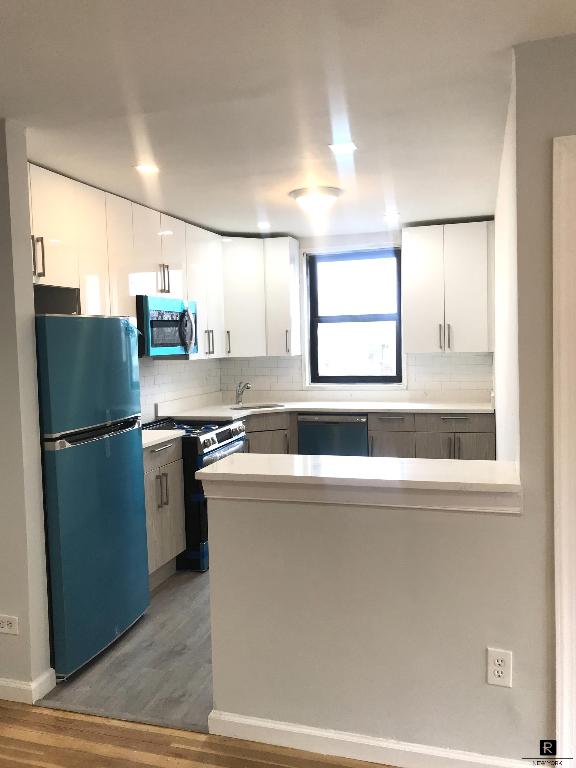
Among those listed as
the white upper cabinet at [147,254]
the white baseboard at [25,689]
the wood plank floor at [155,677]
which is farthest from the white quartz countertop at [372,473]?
the white upper cabinet at [147,254]

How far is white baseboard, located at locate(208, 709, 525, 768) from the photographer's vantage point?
85.4 inches

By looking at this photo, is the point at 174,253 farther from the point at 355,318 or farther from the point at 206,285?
the point at 355,318

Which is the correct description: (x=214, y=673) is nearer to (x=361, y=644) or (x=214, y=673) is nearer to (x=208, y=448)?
(x=361, y=644)

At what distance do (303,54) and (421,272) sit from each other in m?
3.28

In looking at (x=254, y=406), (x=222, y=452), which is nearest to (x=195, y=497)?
(x=222, y=452)

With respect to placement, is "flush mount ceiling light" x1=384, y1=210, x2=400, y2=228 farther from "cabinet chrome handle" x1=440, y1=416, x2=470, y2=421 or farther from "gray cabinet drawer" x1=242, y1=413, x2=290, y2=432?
"gray cabinet drawer" x1=242, y1=413, x2=290, y2=432

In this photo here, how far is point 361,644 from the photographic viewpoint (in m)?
2.28

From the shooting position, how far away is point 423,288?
5.21 meters

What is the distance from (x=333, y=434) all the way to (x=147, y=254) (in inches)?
83.1

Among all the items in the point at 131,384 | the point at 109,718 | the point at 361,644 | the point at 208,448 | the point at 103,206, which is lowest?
the point at 109,718

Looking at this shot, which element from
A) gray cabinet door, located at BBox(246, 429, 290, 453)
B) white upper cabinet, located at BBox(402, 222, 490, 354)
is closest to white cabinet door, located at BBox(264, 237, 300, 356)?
gray cabinet door, located at BBox(246, 429, 290, 453)

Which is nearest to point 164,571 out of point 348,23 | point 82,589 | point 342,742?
point 82,589

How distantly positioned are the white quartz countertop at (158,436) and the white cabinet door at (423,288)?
2.12m

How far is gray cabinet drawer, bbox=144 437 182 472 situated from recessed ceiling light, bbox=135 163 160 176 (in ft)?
5.10
